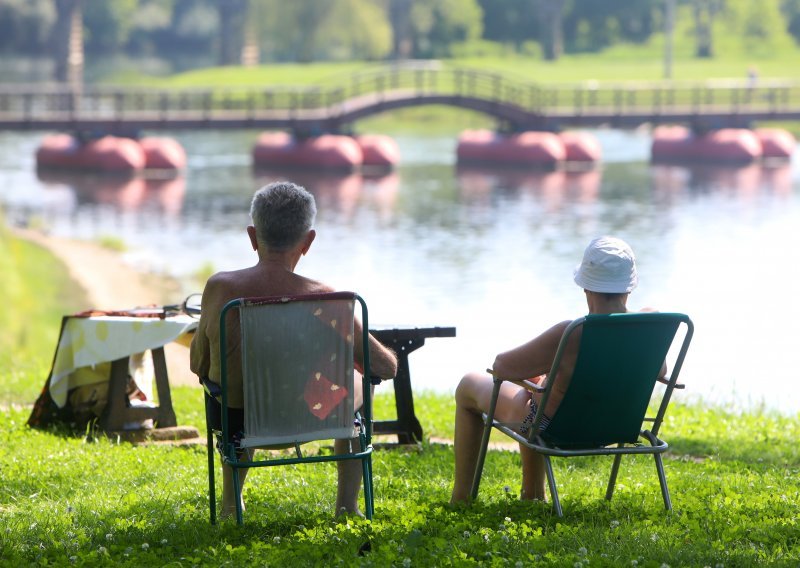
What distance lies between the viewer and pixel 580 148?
4681 cm

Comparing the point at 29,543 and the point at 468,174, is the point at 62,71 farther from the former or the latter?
the point at 29,543

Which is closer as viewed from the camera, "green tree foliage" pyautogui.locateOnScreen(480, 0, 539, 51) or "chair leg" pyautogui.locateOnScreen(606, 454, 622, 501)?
"chair leg" pyautogui.locateOnScreen(606, 454, 622, 501)

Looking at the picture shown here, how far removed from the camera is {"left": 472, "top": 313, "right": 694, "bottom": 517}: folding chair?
15.8ft

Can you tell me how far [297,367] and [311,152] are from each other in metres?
39.7

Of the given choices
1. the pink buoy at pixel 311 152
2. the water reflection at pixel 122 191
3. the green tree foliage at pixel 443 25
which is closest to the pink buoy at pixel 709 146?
the pink buoy at pixel 311 152

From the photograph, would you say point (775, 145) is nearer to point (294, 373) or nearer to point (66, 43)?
point (66, 43)

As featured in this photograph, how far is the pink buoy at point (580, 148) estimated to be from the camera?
46.6 meters

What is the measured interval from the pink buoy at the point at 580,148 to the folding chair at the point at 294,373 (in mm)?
42438

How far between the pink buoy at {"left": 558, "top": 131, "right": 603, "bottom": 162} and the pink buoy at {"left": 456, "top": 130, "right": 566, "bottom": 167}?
0.71 ft

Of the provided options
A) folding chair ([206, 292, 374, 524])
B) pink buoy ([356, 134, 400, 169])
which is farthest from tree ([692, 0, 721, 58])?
folding chair ([206, 292, 374, 524])

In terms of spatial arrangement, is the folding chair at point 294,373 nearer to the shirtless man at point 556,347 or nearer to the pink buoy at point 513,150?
the shirtless man at point 556,347

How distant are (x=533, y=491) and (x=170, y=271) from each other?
19.6 metres

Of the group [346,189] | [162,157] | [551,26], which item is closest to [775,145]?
[346,189]

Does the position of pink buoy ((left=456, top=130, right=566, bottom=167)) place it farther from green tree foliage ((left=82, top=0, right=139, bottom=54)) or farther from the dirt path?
green tree foliage ((left=82, top=0, right=139, bottom=54))
